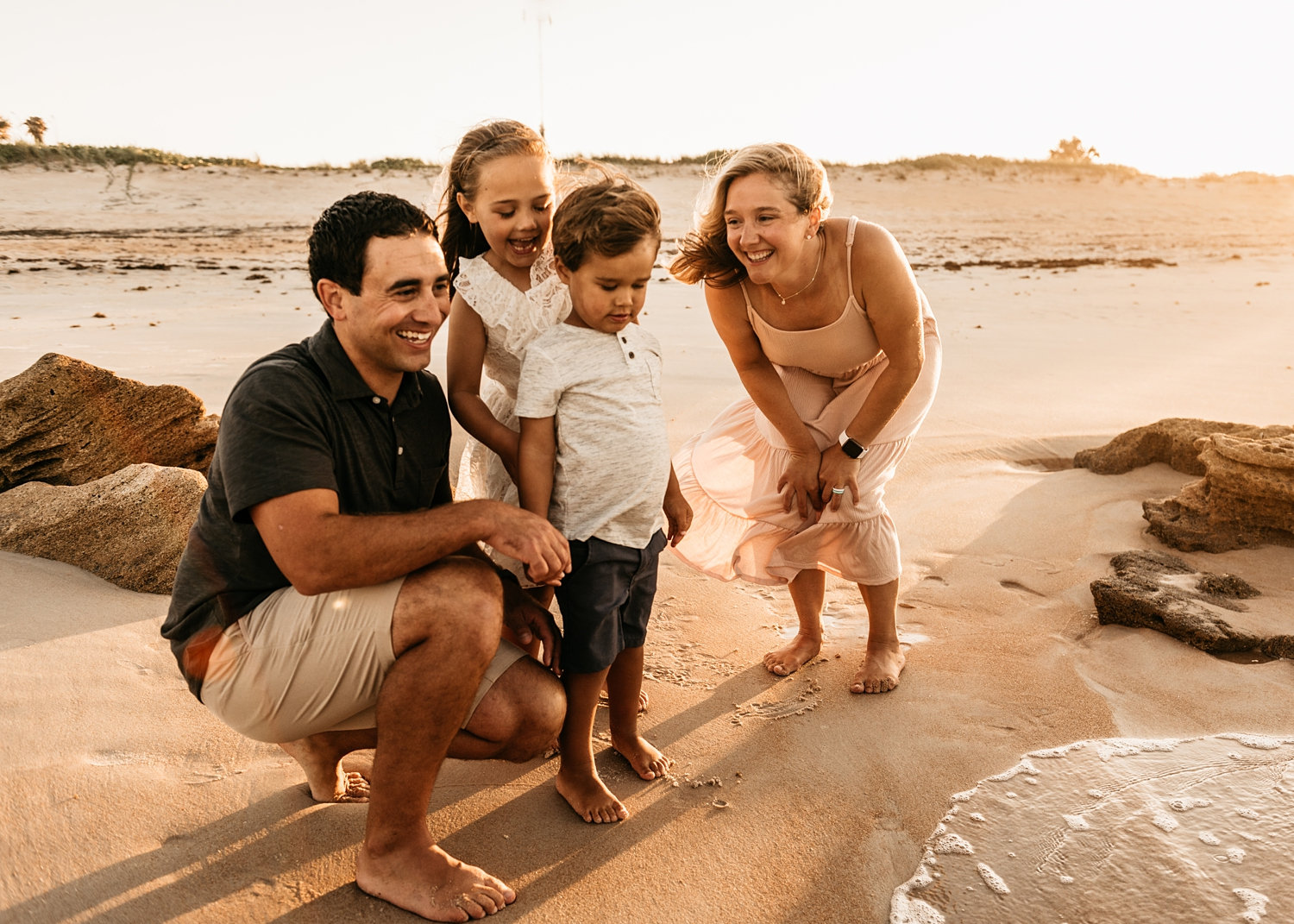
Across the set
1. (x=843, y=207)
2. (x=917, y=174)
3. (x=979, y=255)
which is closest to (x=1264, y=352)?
(x=979, y=255)

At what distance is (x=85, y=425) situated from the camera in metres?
3.96

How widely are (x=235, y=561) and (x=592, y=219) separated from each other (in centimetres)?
117

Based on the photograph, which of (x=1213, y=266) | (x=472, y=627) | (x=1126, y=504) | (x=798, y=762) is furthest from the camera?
(x=1213, y=266)

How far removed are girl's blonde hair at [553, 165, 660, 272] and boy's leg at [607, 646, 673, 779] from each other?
1.06m

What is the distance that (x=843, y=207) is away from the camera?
21906 mm

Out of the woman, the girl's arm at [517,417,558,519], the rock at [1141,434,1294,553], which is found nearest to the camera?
the girl's arm at [517,417,558,519]

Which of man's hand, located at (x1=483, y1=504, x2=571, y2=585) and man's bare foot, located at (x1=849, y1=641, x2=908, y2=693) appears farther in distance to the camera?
man's bare foot, located at (x1=849, y1=641, x2=908, y2=693)

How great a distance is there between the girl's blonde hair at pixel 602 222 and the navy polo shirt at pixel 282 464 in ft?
1.70

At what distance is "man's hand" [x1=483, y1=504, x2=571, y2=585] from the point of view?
214cm

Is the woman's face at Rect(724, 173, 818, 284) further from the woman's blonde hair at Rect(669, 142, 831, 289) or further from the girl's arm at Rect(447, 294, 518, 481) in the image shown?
the girl's arm at Rect(447, 294, 518, 481)

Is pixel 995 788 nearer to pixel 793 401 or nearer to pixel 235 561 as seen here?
pixel 793 401

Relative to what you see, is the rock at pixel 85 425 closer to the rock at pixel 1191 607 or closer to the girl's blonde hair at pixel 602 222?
the girl's blonde hair at pixel 602 222

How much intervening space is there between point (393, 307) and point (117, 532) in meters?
1.98

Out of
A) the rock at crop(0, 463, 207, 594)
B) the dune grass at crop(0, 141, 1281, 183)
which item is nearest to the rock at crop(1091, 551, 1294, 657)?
the rock at crop(0, 463, 207, 594)
